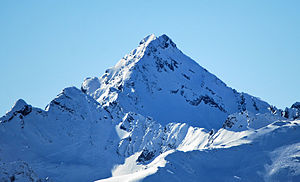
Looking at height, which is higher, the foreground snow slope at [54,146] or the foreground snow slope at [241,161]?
the foreground snow slope at [54,146]

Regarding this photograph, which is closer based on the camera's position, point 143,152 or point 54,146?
point 54,146

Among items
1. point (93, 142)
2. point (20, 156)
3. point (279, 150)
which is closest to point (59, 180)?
point (20, 156)

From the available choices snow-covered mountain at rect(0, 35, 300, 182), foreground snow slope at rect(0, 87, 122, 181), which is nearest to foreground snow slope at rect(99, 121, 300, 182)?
snow-covered mountain at rect(0, 35, 300, 182)

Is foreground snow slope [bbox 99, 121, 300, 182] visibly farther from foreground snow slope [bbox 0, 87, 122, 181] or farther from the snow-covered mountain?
foreground snow slope [bbox 0, 87, 122, 181]

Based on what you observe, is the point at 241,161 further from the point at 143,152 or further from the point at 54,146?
the point at 54,146

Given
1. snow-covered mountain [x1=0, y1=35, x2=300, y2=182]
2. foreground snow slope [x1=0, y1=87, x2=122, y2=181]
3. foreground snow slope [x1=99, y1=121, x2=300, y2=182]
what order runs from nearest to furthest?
1. foreground snow slope [x1=99, y1=121, x2=300, y2=182]
2. snow-covered mountain [x1=0, y1=35, x2=300, y2=182]
3. foreground snow slope [x1=0, y1=87, x2=122, y2=181]

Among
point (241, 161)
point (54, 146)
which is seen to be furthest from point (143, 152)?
point (241, 161)

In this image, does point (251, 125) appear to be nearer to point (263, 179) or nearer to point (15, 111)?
point (263, 179)

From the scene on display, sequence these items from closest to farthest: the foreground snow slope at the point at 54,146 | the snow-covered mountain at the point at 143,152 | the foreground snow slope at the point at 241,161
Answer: the foreground snow slope at the point at 241,161 → the snow-covered mountain at the point at 143,152 → the foreground snow slope at the point at 54,146

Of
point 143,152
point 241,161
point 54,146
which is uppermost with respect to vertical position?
point 54,146

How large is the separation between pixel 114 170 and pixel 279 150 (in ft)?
201

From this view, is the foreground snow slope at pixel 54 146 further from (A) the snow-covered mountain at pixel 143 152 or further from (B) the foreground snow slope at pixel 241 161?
(B) the foreground snow slope at pixel 241 161

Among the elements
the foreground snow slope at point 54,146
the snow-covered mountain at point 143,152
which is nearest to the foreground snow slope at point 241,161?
the snow-covered mountain at point 143,152

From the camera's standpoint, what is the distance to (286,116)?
652 ft
